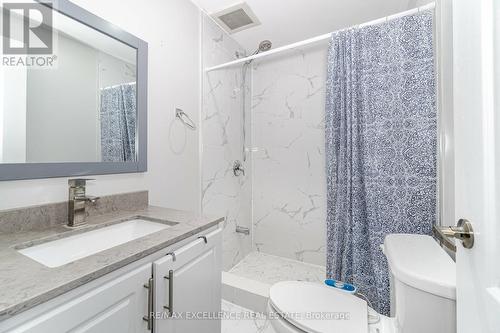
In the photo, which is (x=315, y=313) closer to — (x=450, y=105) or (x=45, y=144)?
(x=450, y=105)

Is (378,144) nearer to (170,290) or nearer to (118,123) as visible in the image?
(170,290)

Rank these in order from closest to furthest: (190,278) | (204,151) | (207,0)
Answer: (190,278) → (207,0) → (204,151)

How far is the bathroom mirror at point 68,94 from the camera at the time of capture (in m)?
0.86

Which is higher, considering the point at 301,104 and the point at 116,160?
the point at 301,104

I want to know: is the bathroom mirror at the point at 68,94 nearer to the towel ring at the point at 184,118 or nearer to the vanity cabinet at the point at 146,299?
the towel ring at the point at 184,118

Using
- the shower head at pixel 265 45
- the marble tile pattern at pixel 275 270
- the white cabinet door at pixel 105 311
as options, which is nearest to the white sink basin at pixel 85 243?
the white cabinet door at pixel 105 311

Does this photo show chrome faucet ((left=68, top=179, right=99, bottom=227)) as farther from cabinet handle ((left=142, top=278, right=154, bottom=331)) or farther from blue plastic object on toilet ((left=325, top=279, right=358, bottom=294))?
blue plastic object on toilet ((left=325, top=279, right=358, bottom=294))

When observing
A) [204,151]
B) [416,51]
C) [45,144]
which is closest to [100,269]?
[45,144]

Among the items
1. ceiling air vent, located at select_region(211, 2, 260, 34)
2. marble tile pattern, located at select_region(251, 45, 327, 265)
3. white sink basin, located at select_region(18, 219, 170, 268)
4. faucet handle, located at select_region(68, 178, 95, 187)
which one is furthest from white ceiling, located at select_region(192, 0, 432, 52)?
white sink basin, located at select_region(18, 219, 170, 268)

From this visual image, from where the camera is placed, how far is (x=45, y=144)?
0.94 m

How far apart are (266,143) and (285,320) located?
5.65 ft

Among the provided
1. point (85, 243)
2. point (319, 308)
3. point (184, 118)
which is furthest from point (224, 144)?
point (319, 308)

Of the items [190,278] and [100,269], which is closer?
[100,269]

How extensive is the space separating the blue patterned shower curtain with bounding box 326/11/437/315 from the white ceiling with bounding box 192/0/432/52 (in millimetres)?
399
